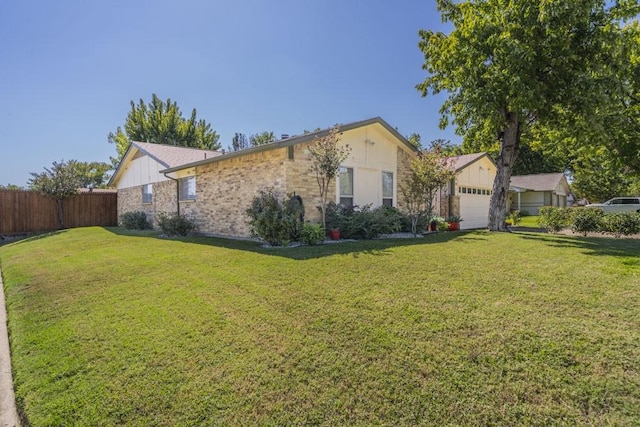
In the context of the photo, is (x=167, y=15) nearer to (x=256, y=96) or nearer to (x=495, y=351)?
(x=256, y=96)

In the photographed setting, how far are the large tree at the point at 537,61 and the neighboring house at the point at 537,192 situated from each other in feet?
76.4

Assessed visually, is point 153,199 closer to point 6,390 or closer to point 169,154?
point 169,154

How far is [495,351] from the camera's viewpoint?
306 cm

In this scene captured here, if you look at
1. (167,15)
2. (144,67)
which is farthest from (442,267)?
(144,67)

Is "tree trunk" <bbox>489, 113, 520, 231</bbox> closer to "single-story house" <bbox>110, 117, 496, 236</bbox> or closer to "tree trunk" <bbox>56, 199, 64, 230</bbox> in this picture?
"single-story house" <bbox>110, 117, 496, 236</bbox>

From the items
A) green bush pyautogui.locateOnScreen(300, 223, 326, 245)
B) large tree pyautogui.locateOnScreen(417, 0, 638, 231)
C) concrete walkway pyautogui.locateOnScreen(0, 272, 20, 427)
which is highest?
large tree pyautogui.locateOnScreen(417, 0, 638, 231)

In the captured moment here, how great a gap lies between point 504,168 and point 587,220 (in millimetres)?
3612

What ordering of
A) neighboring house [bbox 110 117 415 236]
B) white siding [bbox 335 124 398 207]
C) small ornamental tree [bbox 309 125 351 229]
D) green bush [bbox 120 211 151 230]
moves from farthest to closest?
green bush [bbox 120 211 151 230]
white siding [bbox 335 124 398 207]
neighboring house [bbox 110 117 415 236]
small ornamental tree [bbox 309 125 351 229]

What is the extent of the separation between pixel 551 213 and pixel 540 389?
49.2 feet

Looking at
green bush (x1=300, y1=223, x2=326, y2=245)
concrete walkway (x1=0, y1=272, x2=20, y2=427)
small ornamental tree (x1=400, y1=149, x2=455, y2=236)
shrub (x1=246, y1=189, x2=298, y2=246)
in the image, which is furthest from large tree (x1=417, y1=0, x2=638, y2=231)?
concrete walkway (x1=0, y1=272, x2=20, y2=427)

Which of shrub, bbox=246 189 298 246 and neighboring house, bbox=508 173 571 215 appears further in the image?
neighboring house, bbox=508 173 571 215

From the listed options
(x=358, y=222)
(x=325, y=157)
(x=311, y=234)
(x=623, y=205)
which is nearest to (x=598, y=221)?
(x=358, y=222)

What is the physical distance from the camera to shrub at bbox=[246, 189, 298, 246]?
938 cm

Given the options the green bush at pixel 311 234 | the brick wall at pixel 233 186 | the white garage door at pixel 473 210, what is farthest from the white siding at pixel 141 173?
the white garage door at pixel 473 210
